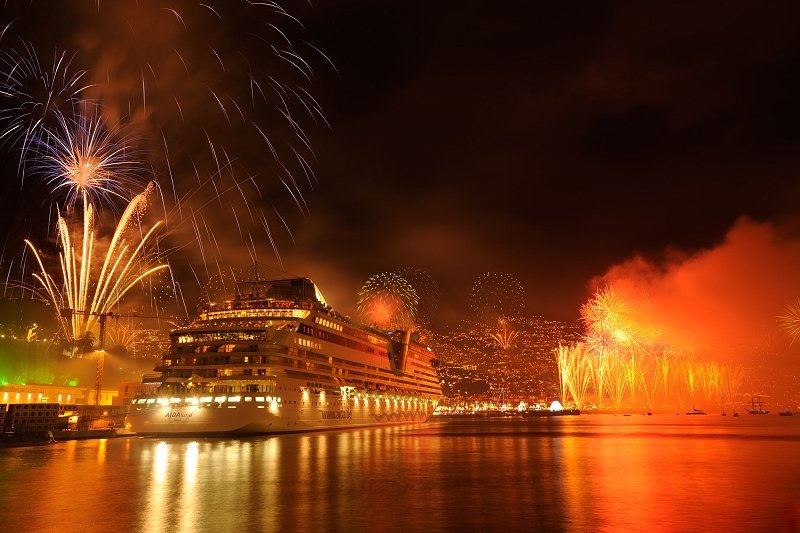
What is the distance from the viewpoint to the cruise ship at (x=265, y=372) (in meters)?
60.1

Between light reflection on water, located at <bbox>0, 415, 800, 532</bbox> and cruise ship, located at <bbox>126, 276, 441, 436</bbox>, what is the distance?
2328 centimetres

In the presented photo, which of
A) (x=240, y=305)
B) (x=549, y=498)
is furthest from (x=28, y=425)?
(x=549, y=498)

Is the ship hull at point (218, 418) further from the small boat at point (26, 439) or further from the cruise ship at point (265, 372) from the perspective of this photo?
the small boat at point (26, 439)

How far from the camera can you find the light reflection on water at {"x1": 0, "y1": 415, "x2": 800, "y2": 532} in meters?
15.9

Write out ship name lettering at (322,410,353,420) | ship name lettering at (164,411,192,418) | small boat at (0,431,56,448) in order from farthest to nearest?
ship name lettering at (322,410,353,420)
ship name lettering at (164,411,192,418)
small boat at (0,431,56,448)

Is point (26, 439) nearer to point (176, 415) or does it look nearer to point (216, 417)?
point (176, 415)

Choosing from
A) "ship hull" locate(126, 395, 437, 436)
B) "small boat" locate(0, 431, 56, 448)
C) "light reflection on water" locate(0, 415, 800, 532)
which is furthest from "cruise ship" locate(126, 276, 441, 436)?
"light reflection on water" locate(0, 415, 800, 532)

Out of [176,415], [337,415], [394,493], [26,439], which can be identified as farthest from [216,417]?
[394,493]

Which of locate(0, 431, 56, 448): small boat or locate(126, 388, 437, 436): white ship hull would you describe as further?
locate(126, 388, 437, 436): white ship hull

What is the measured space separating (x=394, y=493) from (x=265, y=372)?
1767 inches

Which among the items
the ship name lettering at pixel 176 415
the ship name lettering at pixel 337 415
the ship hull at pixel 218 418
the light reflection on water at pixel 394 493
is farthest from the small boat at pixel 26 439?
the ship name lettering at pixel 337 415

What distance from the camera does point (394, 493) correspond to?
70.8ft

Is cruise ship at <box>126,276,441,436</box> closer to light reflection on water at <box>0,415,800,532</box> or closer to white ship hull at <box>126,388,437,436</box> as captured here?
white ship hull at <box>126,388,437,436</box>

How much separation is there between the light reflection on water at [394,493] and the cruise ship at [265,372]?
23281mm
